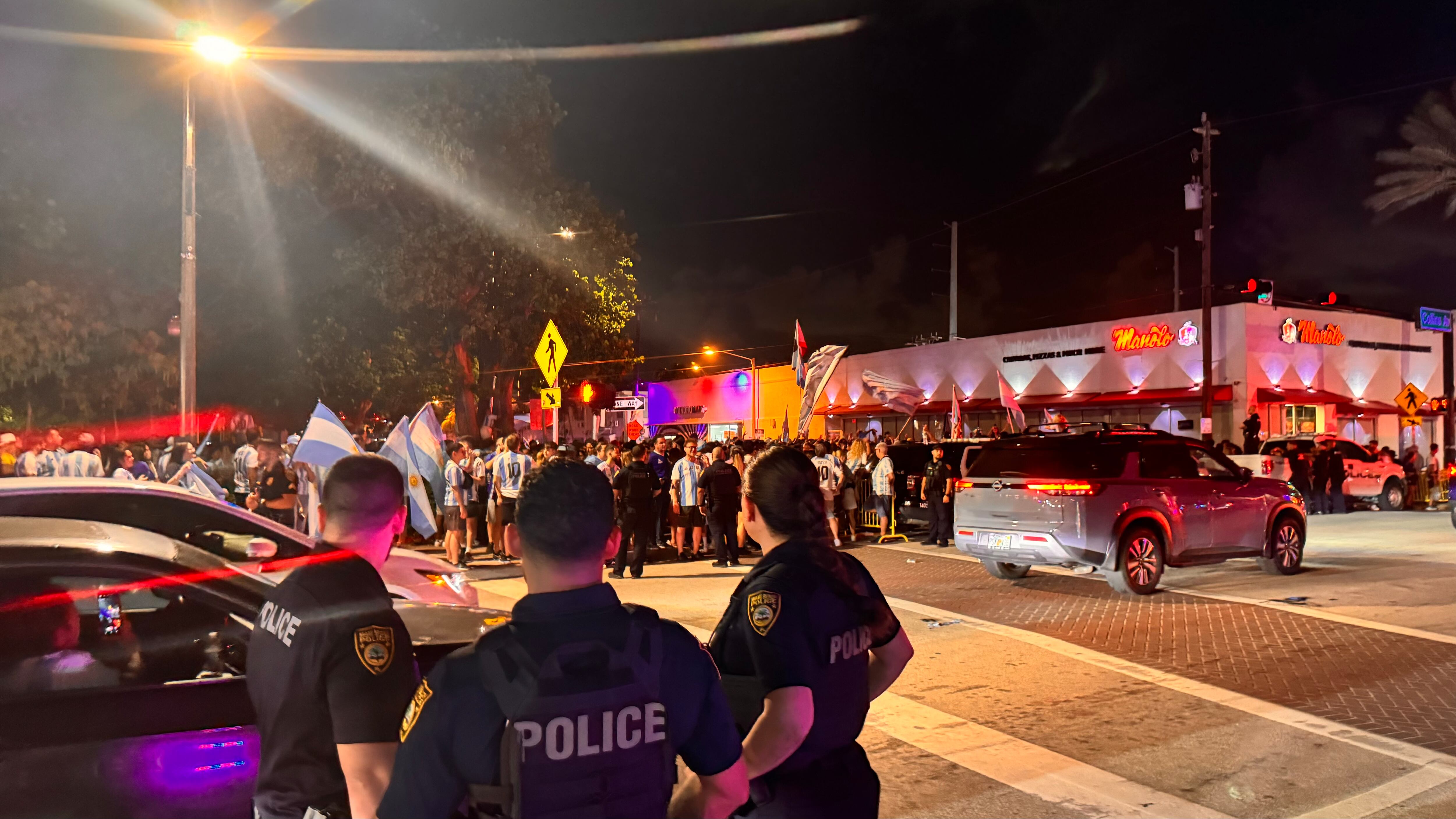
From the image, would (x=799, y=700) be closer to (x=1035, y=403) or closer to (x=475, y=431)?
(x=475, y=431)

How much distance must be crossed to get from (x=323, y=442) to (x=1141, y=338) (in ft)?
96.5

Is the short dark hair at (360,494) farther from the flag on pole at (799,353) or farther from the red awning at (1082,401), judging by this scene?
the red awning at (1082,401)

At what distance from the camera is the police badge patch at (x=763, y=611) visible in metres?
2.38

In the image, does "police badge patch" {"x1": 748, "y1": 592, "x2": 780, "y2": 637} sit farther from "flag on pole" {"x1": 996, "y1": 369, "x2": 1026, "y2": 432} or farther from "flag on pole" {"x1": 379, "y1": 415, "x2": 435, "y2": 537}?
"flag on pole" {"x1": 996, "y1": 369, "x2": 1026, "y2": 432}

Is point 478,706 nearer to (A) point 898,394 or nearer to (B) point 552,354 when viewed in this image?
(B) point 552,354

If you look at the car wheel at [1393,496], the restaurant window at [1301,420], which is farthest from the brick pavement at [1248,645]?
the restaurant window at [1301,420]

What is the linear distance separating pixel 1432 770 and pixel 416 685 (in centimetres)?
552

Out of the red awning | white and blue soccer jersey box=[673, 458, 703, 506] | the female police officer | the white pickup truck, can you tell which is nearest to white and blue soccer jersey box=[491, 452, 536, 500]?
white and blue soccer jersey box=[673, 458, 703, 506]

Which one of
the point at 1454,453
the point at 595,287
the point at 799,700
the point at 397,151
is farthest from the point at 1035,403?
the point at 799,700

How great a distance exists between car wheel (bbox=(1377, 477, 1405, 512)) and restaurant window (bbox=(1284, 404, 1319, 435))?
8711 millimetres

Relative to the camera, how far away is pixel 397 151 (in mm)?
A: 20562

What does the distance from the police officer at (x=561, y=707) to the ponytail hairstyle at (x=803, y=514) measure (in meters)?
0.75

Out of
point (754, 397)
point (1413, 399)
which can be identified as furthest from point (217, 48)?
point (754, 397)

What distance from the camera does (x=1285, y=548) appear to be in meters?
12.1
